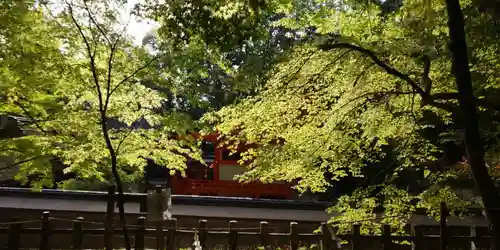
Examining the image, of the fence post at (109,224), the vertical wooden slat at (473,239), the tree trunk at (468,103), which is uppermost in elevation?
the tree trunk at (468,103)

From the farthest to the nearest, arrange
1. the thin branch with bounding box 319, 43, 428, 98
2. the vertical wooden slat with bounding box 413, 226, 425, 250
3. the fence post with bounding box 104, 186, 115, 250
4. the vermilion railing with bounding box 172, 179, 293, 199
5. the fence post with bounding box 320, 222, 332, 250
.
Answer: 1. the vermilion railing with bounding box 172, 179, 293, 199
2. the vertical wooden slat with bounding box 413, 226, 425, 250
3. the fence post with bounding box 320, 222, 332, 250
4. the fence post with bounding box 104, 186, 115, 250
5. the thin branch with bounding box 319, 43, 428, 98

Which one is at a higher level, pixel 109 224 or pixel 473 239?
pixel 109 224

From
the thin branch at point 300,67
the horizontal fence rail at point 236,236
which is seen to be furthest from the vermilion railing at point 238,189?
the thin branch at point 300,67

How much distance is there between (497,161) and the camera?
5.69 m

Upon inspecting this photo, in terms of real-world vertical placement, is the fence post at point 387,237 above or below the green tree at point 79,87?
below

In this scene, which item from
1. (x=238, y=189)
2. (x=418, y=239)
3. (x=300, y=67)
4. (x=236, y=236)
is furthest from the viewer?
(x=238, y=189)

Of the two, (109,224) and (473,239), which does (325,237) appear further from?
(109,224)

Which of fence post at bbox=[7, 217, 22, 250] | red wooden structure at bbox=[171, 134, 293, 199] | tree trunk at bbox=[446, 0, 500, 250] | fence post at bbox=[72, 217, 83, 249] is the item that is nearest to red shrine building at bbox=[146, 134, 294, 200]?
red wooden structure at bbox=[171, 134, 293, 199]

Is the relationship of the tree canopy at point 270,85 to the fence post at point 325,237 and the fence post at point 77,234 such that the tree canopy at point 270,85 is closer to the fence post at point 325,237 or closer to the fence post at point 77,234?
the fence post at point 325,237

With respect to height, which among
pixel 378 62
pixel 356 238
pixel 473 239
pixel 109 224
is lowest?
pixel 473 239

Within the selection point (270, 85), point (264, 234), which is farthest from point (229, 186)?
point (270, 85)

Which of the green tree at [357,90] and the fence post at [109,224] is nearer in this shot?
the fence post at [109,224]

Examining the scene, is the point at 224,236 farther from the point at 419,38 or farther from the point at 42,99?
the point at 419,38

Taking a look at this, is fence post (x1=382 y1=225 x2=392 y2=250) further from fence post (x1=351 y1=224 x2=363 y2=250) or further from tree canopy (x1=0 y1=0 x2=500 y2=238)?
tree canopy (x1=0 y1=0 x2=500 y2=238)
